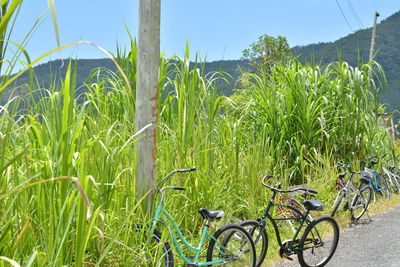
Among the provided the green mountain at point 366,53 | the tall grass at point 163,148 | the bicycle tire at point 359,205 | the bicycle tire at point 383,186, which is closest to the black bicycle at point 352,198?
the bicycle tire at point 359,205

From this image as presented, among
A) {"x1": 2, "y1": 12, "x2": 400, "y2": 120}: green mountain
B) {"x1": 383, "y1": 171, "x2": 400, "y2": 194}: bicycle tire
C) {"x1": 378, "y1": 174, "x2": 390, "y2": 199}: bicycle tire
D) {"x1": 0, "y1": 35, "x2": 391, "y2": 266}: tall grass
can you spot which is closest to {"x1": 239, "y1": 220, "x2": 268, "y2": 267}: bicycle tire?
{"x1": 0, "y1": 35, "x2": 391, "y2": 266}: tall grass

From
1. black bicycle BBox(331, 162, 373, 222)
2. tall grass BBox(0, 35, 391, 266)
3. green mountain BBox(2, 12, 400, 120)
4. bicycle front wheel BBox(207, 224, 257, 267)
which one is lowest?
black bicycle BBox(331, 162, 373, 222)

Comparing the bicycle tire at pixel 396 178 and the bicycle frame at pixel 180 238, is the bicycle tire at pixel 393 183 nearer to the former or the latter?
the bicycle tire at pixel 396 178

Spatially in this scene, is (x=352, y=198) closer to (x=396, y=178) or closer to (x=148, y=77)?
(x=396, y=178)

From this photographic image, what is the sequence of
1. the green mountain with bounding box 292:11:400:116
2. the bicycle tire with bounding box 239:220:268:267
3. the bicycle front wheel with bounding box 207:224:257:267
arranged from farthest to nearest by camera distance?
the green mountain with bounding box 292:11:400:116
the bicycle tire with bounding box 239:220:268:267
the bicycle front wheel with bounding box 207:224:257:267

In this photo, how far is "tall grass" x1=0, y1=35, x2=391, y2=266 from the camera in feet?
8.21

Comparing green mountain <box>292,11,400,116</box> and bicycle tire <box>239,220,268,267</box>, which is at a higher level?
green mountain <box>292,11,400,116</box>

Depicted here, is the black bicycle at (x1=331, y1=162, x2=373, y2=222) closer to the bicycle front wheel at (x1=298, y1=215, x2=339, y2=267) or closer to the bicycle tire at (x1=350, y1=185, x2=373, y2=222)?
the bicycle tire at (x1=350, y1=185, x2=373, y2=222)

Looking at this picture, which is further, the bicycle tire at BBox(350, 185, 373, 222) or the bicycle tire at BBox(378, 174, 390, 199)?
the bicycle tire at BBox(378, 174, 390, 199)

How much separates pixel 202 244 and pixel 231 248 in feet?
1.15

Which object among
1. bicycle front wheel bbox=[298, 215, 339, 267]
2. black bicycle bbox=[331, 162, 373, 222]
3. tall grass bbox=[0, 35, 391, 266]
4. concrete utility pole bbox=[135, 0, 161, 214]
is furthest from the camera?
black bicycle bbox=[331, 162, 373, 222]

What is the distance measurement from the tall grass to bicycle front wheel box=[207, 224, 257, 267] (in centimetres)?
50

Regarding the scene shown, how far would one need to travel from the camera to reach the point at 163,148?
473 cm

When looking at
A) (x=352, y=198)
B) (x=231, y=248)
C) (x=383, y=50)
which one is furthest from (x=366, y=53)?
(x=231, y=248)
